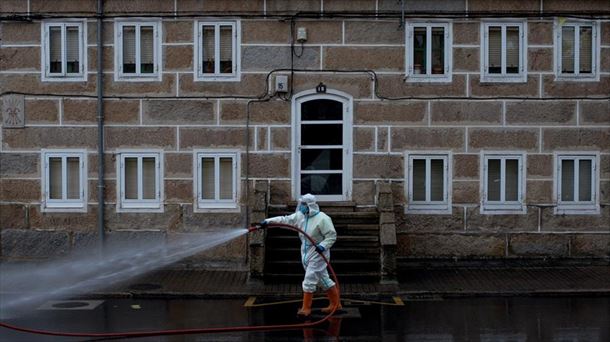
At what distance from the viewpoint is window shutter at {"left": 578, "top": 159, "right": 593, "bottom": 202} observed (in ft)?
56.0

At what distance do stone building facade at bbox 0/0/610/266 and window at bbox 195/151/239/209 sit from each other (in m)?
0.03

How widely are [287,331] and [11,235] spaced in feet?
25.5

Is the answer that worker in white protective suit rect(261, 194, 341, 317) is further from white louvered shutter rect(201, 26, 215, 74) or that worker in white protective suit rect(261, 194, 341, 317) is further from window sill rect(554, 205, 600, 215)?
window sill rect(554, 205, 600, 215)

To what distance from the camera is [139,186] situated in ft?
56.2

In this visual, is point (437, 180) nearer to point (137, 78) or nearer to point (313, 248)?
point (313, 248)

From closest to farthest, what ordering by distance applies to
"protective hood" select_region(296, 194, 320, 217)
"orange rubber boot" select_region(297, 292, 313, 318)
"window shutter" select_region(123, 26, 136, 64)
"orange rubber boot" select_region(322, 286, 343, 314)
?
"orange rubber boot" select_region(297, 292, 313, 318) → "orange rubber boot" select_region(322, 286, 343, 314) → "protective hood" select_region(296, 194, 320, 217) → "window shutter" select_region(123, 26, 136, 64)

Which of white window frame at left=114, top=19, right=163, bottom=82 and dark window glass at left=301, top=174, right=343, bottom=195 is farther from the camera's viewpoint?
dark window glass at left=301, top=174, right=343, bottom=195

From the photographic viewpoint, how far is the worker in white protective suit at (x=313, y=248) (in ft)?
42.1

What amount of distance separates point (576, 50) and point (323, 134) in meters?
5.35

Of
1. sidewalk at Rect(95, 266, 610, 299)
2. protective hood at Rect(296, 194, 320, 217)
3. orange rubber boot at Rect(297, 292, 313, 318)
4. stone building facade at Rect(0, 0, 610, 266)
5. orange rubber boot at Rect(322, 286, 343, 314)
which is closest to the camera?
orange rubber boot at Rect(297, 292, 313, 318)

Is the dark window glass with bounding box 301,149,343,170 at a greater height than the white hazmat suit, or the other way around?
the dark window glass with bounding box 301,149,343,170

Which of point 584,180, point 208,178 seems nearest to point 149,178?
point 208,178

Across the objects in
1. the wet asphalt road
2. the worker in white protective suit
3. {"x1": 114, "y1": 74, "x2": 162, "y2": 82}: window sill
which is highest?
{"x1": 114, "y1": 74, "x2": 162, "y2": 82}: window sill

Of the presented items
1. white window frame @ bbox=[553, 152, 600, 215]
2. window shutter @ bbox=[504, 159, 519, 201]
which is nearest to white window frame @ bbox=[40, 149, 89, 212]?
window shutter @ bbox=[504, 159, 519, 201]
